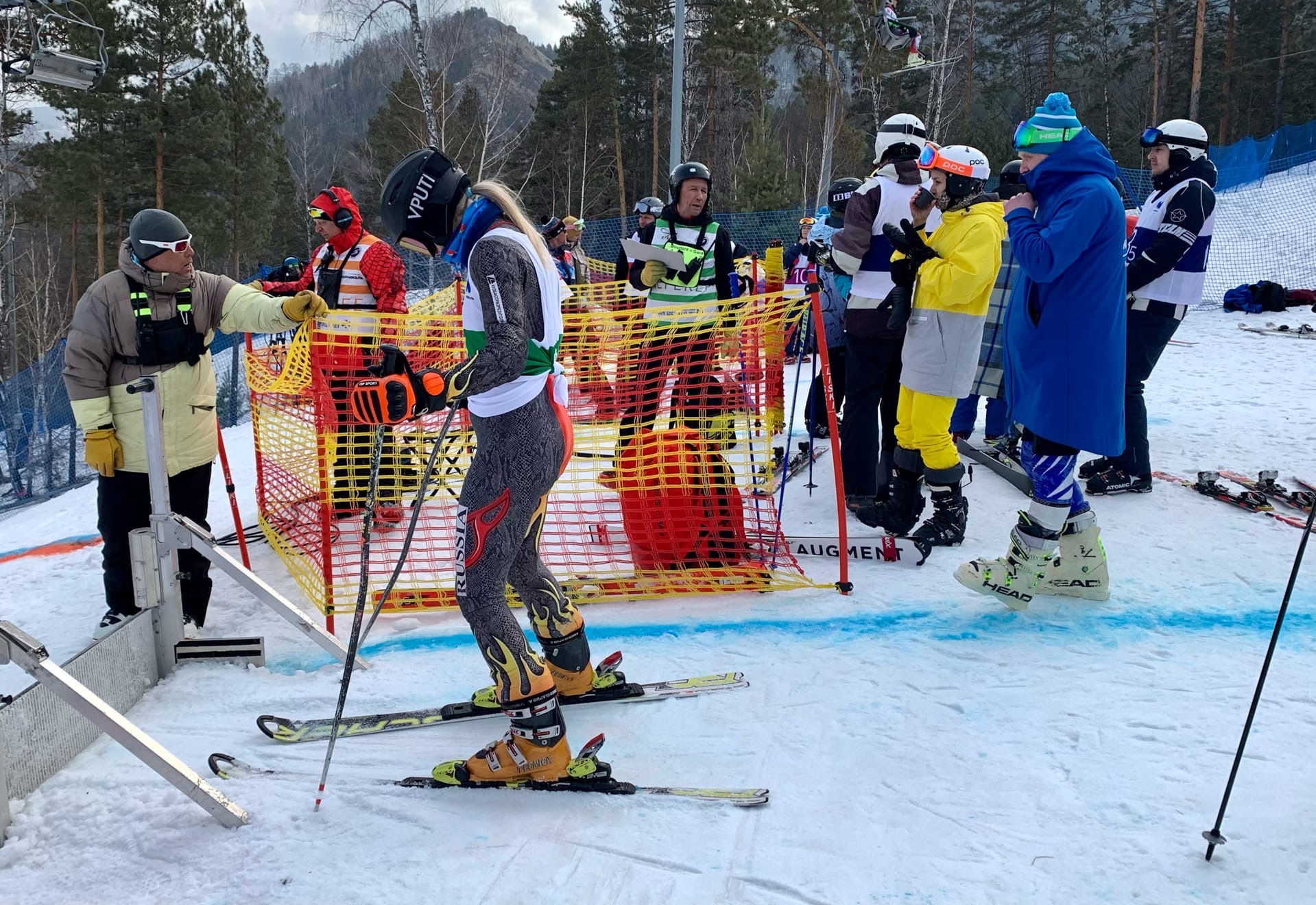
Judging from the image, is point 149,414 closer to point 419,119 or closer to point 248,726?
point 248,726

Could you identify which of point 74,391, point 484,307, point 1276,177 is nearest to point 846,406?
point 484,307

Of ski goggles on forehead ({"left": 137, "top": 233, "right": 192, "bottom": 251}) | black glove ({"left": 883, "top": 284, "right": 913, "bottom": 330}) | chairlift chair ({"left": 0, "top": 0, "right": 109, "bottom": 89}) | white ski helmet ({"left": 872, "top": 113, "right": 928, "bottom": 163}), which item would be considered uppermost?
chairlift chair ({"left": 0, "top": 0, "right": 109, "bottom": 89})

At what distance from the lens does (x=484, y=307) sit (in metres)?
2.42

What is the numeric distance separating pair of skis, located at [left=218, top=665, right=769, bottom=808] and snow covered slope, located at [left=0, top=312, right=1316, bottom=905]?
0.04 meters

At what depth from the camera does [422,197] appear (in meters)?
2.49

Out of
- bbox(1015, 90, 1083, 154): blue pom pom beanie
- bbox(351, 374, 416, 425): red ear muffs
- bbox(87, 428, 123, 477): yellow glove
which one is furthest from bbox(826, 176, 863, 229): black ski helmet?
bbox(87, 428, 123, 477): yellow glove

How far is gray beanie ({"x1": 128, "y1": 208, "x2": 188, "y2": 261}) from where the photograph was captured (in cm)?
370

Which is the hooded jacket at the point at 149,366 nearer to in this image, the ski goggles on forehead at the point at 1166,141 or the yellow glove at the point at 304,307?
the yellow glove at the point at 304,307

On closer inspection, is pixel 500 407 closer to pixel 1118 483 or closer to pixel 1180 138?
pixel 1118 483

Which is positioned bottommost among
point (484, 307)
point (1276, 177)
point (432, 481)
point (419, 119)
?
point (432, 481)

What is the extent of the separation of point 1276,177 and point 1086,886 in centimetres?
2845

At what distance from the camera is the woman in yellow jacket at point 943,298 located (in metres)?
3.87

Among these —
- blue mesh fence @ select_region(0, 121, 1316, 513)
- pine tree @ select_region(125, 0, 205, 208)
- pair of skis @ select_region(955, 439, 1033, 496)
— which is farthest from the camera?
pine tree @ select_region(125, 0, 205, 208)

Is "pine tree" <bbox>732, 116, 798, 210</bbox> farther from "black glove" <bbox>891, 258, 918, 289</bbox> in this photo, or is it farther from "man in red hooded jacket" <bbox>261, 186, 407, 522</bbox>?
"black glove" <bbox>891, 258, 918, 289</bbox>
